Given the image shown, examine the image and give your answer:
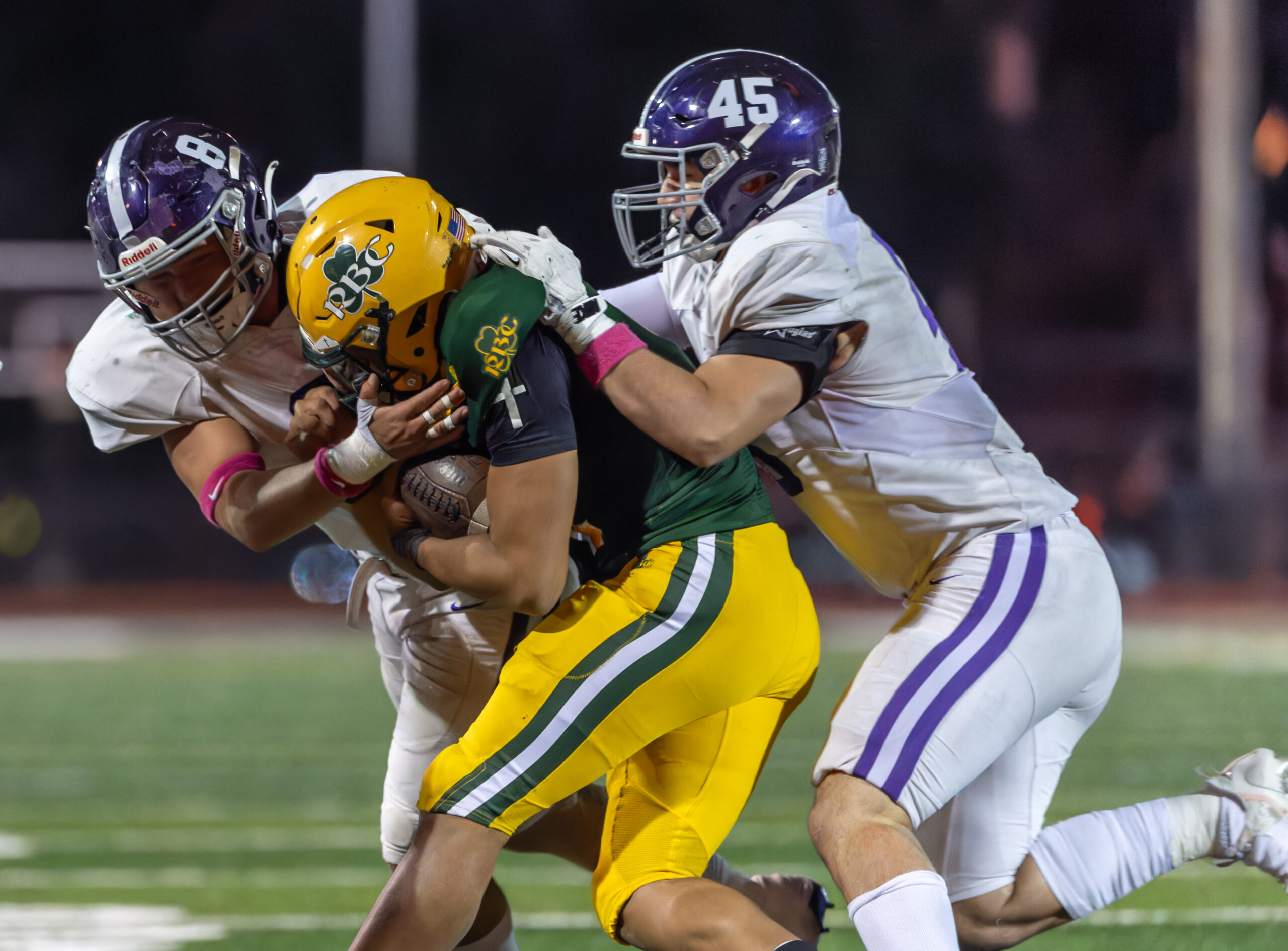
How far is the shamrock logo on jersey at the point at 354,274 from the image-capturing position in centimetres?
233

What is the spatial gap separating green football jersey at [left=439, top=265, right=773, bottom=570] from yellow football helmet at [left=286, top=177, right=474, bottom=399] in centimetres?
6

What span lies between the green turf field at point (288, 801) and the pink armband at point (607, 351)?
1.69 metres

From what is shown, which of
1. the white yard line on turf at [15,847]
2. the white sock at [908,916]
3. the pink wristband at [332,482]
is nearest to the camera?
the white sock at [908,916]

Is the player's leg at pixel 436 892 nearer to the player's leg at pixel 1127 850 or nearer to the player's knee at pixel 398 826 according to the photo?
the player's knee at pixel 398 826

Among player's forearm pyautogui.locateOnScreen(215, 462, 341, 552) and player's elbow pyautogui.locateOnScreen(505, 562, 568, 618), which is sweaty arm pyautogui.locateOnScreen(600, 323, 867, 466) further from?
player's forearm pyautogui.locateOnScreen(215, 462, 341, 552)

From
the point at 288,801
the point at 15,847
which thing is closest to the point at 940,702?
the point at 15,847

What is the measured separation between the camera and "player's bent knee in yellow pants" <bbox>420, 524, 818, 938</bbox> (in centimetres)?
225

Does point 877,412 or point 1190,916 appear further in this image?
point 1190,916

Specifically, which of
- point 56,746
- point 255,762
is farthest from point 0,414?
point 255,762

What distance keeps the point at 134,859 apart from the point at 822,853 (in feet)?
9.90

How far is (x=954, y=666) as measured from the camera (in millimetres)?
2400

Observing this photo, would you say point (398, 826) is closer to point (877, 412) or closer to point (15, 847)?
point (877, 412)

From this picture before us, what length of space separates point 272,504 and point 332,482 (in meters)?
0.17

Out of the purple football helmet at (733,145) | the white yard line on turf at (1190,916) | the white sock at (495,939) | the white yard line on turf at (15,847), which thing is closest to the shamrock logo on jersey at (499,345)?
the purple football helmet at (733,145)
